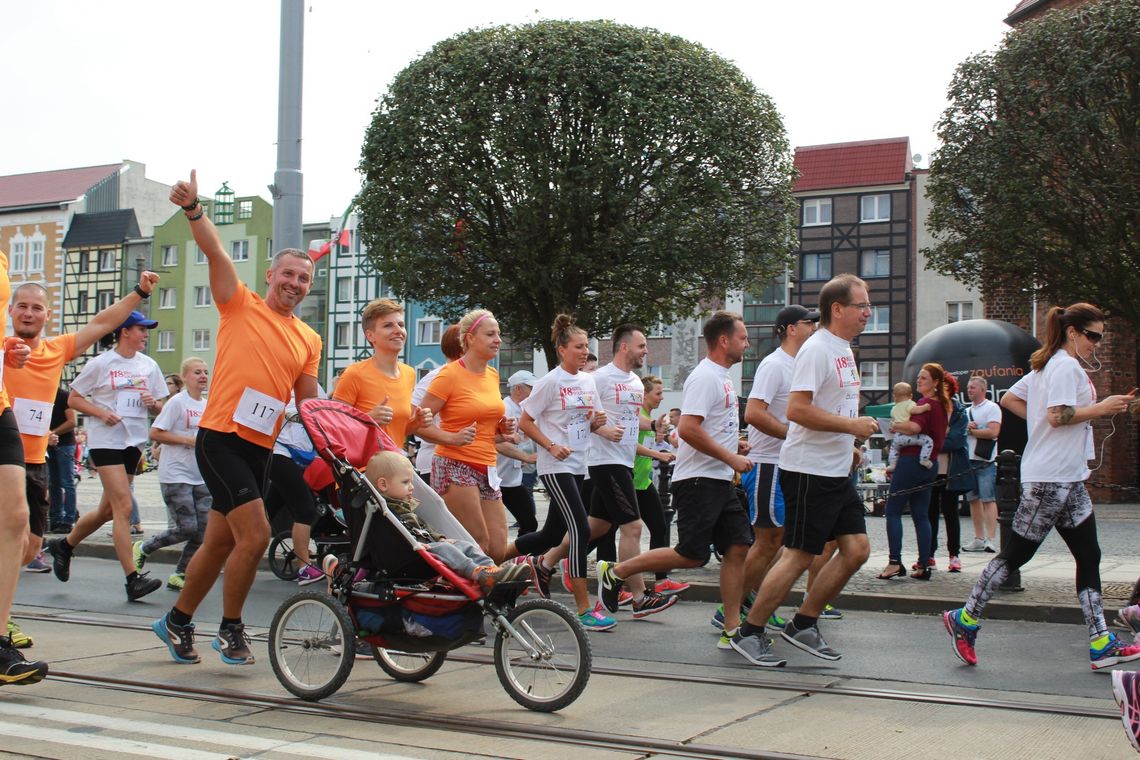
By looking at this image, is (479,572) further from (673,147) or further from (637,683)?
(673,147)

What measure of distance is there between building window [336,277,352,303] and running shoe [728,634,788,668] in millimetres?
65456

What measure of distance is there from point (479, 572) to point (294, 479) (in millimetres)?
4916

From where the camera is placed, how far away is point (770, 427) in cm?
723

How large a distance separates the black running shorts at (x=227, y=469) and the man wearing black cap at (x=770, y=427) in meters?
2.87

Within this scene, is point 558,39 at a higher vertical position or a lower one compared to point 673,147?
higher

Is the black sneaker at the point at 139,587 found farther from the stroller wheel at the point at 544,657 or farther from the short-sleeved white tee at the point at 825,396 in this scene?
the short-sleeved white tee at the point at 825,396

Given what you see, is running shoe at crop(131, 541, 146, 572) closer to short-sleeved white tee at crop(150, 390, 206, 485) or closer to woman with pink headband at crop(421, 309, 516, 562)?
short-sleeved white tee at crop(150, 390, 206, 485)

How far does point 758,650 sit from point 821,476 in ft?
3.32

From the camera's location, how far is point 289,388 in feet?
21.0

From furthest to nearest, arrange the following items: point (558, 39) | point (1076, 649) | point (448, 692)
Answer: point (558, 39)
point (1076, 649)
point (448, 692)

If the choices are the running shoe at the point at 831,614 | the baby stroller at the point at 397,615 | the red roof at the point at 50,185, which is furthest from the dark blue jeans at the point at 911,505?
the red roof at the point at 50,185

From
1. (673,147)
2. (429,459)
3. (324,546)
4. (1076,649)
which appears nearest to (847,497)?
(1076,649)

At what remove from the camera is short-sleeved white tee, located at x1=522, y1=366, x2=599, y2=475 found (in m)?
8.24

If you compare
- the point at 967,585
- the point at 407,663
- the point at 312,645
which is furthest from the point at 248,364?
the point at 967,585
